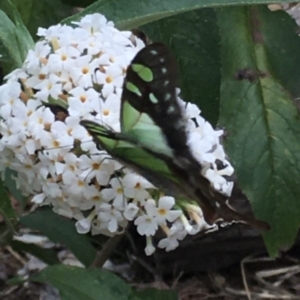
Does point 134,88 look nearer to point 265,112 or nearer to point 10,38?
point 10,38

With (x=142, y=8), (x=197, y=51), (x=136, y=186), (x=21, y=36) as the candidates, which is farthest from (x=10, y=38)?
(x=197, y=51)

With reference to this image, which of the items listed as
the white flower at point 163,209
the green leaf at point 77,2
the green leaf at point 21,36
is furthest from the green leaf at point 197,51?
the white flower at point 163,209

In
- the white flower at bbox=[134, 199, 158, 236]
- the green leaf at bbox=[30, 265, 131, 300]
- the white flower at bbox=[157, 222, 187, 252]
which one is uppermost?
the white flower at bbox=[134, 199, 158, 236]

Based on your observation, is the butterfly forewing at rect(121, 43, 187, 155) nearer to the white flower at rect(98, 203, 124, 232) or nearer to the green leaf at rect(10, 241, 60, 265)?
the white flower at rect(98, 203, 124, 232)

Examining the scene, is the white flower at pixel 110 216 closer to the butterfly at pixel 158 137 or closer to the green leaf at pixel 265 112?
the butterfly at pixel 158 137

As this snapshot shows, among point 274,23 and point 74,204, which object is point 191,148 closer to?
point 74,204

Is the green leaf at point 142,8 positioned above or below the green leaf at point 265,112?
above

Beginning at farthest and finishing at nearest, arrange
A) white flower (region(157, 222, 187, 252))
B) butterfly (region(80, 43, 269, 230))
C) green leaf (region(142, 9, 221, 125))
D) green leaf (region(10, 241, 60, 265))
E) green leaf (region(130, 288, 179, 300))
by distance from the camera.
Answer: green leaf (region(10, 241, 60, 265)) < green leaf (region(142, 9, 221, 125)) < green leaf (region(130, 288, 179, 300)) < white flower (region(157, 222, 187, 252)) < butterfly (region(80, 43, 269, 230))

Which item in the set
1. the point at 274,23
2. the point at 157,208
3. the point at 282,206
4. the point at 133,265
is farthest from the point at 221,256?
the point at 157,208

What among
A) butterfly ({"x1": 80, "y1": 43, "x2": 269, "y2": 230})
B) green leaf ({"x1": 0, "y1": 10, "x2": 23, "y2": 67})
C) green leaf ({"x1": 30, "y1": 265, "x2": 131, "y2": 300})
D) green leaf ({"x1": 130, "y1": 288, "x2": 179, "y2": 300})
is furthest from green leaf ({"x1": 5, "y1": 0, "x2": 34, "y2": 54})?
green leaf ({"x1": 130, "y1": 288, "x2": 179, "y2": 300})
